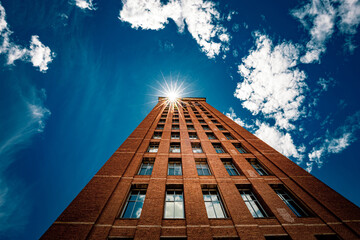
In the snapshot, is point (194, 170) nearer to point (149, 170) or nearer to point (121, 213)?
point (149, 170)

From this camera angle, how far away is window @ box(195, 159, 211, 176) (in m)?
11.7

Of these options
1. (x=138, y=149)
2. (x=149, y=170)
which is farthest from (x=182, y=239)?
(x=138, y=149)

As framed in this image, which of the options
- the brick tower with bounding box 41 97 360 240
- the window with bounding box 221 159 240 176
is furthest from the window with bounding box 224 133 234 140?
the window with bounding box 221 159 240 176

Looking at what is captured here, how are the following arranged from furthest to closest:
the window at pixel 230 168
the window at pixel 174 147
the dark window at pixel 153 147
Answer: the window at pixel 174 147, the dark window at pixel 153 147, the window at pixel 230 168

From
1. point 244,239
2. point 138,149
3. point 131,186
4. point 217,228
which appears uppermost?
point 138,149

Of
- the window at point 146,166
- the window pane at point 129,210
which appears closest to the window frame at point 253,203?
the window at point 146,166

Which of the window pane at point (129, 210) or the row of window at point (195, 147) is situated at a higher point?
the row of window at point (195, 147)

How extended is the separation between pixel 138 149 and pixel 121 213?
6.10 m

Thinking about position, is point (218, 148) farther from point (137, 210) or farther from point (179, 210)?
point (137, 210)

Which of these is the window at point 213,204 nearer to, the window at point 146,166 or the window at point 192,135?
the window at point 146,166

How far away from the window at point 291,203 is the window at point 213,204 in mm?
4941

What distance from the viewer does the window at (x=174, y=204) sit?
8.30 meters

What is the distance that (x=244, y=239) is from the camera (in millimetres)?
6852

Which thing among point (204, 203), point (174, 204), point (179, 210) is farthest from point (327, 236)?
point (174, 204)
